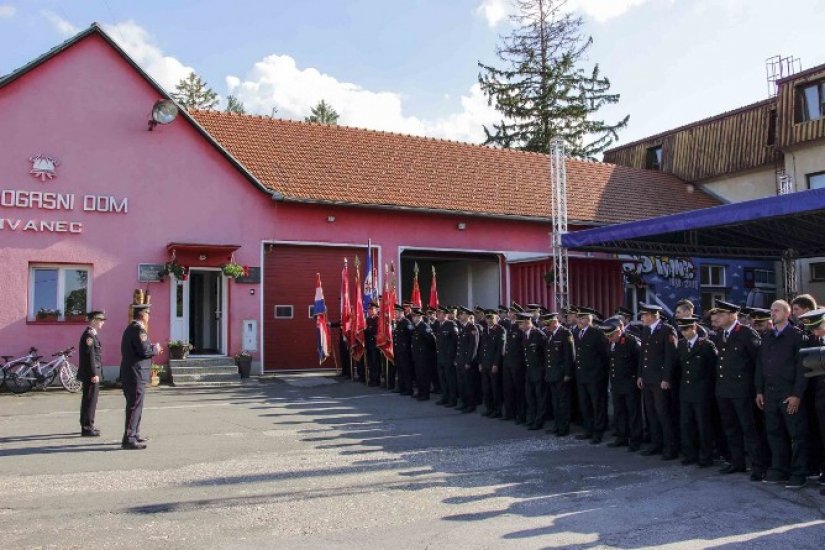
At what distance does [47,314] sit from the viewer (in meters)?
15.6

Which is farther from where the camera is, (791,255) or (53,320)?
(791,255)

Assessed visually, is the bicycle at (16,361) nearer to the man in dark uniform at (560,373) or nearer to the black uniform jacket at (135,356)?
the black uniform jacket at (135,356)

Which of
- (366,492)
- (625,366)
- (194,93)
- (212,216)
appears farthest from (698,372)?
(194,93)

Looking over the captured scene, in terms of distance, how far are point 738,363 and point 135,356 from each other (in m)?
7.21

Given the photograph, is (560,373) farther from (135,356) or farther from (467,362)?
(135,356)

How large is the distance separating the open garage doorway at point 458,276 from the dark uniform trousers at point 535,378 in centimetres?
874

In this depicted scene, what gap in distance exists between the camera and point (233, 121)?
20.5 metres

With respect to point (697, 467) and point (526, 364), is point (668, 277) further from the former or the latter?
point (697, 467)

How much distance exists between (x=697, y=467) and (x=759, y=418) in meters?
0.86

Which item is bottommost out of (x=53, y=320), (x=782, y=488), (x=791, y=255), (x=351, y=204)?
(x=782, y=488)

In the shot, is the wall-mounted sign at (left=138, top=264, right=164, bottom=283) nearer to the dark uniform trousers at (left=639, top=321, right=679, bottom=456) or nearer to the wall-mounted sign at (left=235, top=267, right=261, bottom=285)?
the wall-mounted sign at (left=235, top=267, right=261, bottom=285)

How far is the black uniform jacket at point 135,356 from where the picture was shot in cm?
927

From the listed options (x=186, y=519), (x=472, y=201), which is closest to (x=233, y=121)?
(x=472, y=201)

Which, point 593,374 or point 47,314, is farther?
point 47,314
